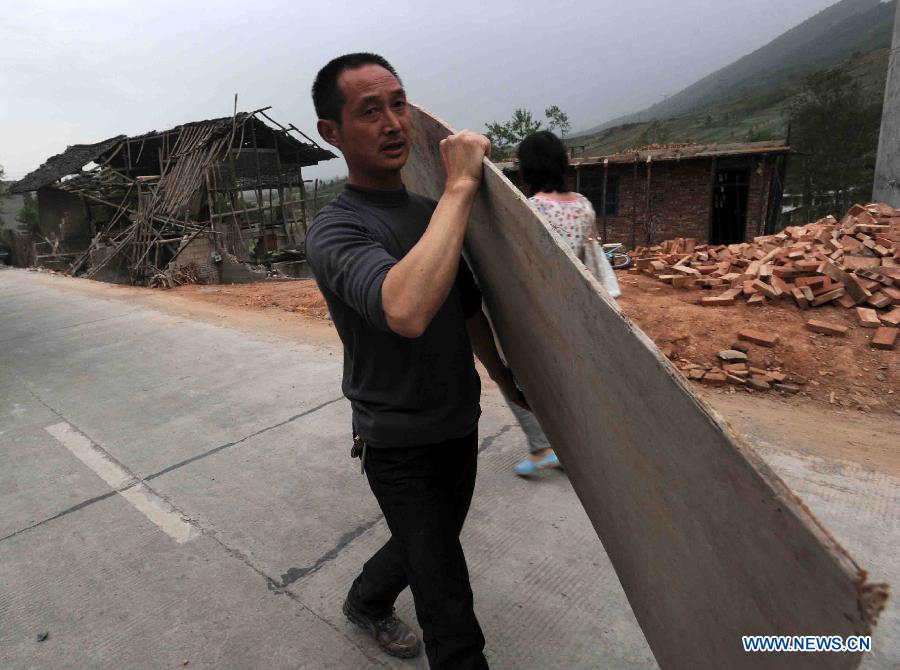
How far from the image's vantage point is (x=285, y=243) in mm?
18281

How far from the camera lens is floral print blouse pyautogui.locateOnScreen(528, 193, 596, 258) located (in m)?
2.57

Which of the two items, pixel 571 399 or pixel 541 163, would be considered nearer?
pixel 571 399

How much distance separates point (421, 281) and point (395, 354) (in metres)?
0.37

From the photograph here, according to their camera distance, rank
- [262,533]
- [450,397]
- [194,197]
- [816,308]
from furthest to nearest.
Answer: [194,197] < [816,308] < [262,533] < [450,397]

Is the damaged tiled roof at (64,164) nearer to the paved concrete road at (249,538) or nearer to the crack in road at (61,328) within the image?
the crack in road at (61,328)

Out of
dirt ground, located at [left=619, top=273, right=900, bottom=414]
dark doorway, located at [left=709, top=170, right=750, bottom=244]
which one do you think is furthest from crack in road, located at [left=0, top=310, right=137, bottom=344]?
dark doorway, located at [left=709, top=170, right=750, bottom=244]

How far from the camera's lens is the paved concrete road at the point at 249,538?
196 centimetres

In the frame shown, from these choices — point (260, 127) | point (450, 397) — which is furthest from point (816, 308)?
point (260, 127)

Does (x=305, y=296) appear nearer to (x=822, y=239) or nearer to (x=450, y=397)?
(x=822, y=239)

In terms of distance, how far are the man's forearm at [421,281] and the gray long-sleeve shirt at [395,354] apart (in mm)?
238

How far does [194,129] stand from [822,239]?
57.1 feet

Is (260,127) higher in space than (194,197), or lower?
higher

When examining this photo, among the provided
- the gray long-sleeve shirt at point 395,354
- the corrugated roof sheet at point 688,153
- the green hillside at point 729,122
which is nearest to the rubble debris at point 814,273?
the gray long-sleeve shirt at point 395,354

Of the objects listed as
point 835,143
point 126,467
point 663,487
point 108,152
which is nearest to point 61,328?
point 126,467
